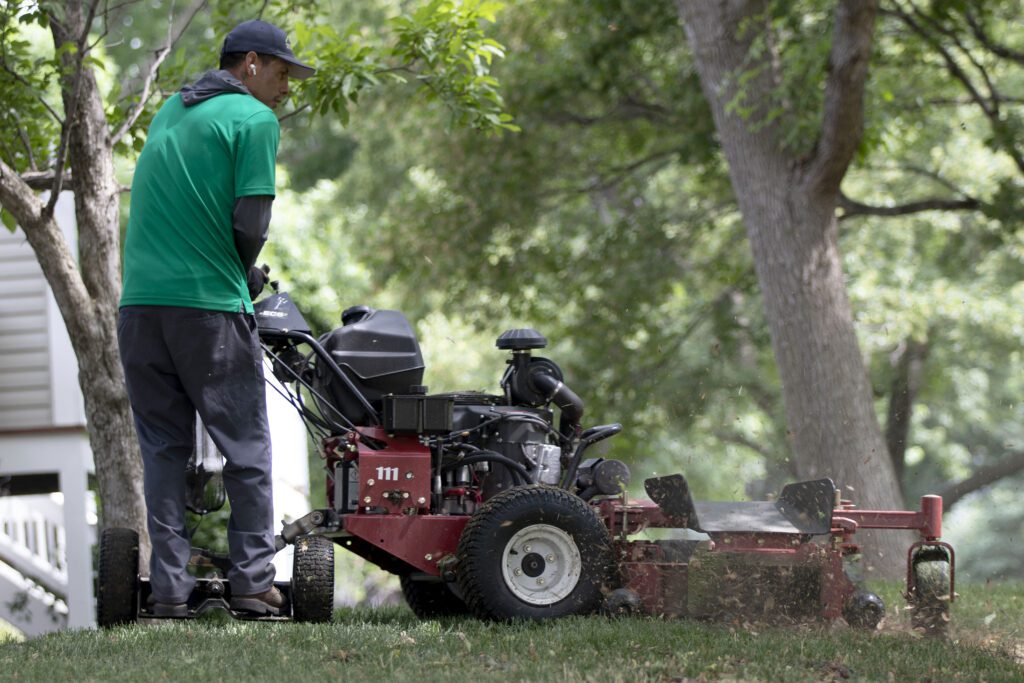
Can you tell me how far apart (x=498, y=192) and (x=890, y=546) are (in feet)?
24.8

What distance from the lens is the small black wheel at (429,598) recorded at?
7.09 metres

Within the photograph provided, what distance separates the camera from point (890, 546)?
10312 millimetres

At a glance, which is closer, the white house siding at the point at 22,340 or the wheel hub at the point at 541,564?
the wheel hub at the point at 541,564

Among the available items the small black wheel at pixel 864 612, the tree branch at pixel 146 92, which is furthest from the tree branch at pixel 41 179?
the small black wheel at pixel 864 612

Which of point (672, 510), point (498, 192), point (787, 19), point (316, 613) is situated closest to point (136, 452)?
point (316, 613)

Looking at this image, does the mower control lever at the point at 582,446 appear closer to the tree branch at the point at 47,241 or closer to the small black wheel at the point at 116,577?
the small black wheel at the point at 116,577

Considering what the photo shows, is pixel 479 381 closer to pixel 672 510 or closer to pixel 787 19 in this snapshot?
pixel 787 19

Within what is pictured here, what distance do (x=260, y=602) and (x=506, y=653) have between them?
1194mm

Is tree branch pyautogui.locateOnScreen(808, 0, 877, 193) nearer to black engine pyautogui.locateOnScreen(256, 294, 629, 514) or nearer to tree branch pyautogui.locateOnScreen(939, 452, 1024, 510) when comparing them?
black engine pyautogui.locateOnScreen(256, 294, 629, 514)

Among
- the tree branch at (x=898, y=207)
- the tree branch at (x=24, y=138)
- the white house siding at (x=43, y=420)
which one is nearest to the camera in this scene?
the tree branch at (x=24, y=138)

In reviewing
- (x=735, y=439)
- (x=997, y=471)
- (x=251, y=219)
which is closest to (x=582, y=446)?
(x=251, y=219)

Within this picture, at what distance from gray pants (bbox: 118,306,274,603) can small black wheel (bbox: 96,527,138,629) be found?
233mm

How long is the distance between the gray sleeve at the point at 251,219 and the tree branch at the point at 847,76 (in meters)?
5.93

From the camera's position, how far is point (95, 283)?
7.46 metres
